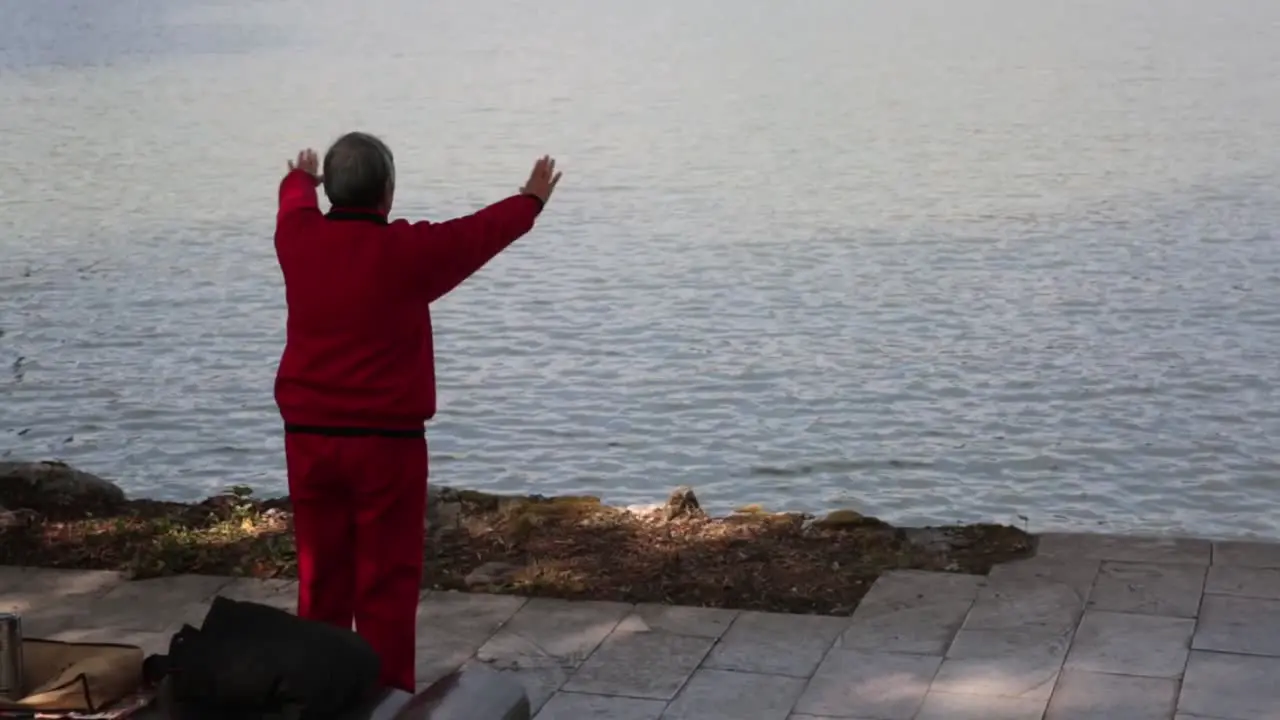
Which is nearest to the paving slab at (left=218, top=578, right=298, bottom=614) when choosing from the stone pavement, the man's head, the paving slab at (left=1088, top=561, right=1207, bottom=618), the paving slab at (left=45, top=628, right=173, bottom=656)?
the stone pavement

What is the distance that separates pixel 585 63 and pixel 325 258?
97.7 ft

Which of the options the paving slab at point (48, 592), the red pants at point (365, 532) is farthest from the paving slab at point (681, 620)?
the paving slab at point (48, 592)

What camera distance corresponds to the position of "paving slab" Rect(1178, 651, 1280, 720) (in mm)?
5078

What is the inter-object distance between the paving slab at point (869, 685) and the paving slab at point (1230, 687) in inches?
27.8

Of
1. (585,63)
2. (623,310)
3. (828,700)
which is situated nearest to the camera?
(828,700)

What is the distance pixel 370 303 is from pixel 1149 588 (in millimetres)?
2842

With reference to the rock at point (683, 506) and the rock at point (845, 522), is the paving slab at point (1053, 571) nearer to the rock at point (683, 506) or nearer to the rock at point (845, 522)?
the rock at point (845, 522)

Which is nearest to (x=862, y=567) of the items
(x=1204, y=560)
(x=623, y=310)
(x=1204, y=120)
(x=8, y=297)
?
(x=1204, y=560)

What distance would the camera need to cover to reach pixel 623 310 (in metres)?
14.6

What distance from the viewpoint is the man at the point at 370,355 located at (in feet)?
14.8

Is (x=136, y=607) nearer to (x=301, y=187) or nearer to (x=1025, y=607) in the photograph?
(x=301, y=187)

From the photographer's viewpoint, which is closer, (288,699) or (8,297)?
(288,699)

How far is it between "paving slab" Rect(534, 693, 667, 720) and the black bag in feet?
5.37

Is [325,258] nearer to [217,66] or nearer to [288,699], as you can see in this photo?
[288,699]
